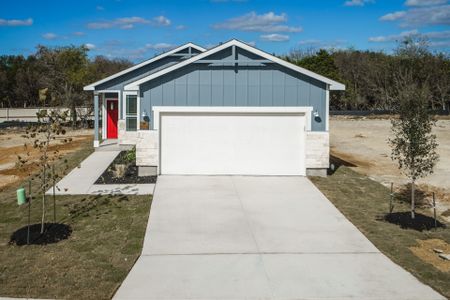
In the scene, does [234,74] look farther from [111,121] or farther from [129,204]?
[111,121]

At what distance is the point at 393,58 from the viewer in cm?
5253

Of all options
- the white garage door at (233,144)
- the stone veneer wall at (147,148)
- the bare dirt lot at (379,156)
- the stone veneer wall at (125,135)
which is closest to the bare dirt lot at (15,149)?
the stone veneer wall at (147,148)

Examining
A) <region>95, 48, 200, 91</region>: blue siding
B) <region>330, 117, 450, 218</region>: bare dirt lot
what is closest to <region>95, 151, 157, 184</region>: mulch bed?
<region>95, 48, 200, 91</region>: blue siding

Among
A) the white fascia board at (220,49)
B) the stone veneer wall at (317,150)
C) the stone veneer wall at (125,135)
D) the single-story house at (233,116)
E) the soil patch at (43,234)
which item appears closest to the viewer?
the soil patch at (43,234)

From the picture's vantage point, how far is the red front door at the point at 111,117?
71.2 feet

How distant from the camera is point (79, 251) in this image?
7.87m

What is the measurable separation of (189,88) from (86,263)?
795 cm

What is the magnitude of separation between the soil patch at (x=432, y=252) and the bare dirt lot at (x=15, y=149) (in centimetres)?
725

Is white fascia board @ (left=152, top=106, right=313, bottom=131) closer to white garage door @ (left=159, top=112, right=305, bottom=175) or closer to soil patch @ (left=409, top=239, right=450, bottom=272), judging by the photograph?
white garage door @ (left=159, top=112, right=305, bottom=175)

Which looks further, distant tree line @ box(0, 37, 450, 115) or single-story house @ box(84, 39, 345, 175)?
distant tree line @ box(0, 37, 450, 115)

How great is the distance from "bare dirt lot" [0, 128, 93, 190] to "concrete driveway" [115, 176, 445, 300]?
10.5 ft

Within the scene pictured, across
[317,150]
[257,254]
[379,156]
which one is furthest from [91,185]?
[379,156]

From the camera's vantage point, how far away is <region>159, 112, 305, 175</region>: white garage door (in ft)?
47.6

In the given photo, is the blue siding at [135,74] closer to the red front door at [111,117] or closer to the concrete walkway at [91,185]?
the red front door at [111,117]
